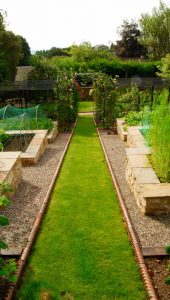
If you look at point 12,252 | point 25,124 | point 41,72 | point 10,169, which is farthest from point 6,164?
point 41,72

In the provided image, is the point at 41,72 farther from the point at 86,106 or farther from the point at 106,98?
the point at 106,98

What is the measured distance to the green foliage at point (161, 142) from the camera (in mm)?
5887

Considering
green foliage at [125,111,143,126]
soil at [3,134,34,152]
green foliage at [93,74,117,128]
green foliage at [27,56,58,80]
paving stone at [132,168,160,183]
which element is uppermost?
green foliage at [27,56,58,80]

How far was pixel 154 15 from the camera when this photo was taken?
36.2 m

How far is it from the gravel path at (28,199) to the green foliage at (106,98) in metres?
4.07

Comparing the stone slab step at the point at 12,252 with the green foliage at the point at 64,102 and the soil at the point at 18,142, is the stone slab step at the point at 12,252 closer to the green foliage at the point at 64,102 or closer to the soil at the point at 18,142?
the soil at the point at 18,142

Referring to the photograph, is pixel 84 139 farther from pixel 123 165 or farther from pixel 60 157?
pixel 123 165

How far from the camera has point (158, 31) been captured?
3606cm

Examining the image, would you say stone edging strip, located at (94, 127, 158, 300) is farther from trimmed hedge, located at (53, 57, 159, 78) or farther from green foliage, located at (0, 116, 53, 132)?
trimmed hedge, located at (53, 57, 159, 78)

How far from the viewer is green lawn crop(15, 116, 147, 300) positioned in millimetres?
3625

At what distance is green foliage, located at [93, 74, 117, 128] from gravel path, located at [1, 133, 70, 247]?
4066 mm

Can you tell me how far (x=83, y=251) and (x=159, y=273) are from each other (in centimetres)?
102

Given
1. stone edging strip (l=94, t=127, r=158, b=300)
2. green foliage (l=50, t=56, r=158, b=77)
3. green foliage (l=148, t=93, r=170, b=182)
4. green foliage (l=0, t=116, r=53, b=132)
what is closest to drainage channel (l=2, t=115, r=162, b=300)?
stone edging strip (l=94, t=127, r=158, b=300)

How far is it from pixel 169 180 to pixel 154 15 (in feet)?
113
